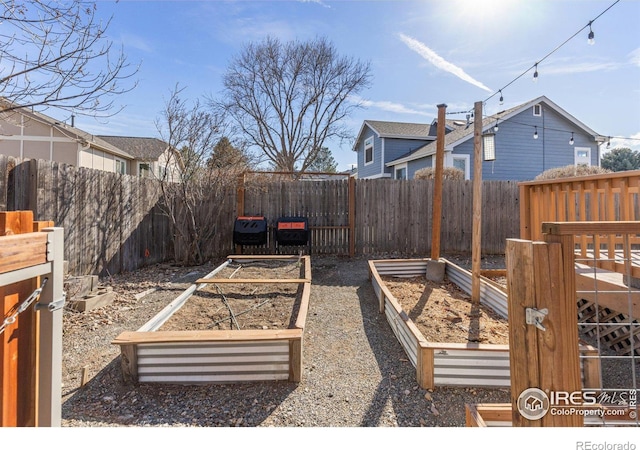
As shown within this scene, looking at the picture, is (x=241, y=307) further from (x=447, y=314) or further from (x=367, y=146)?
(x=367, y=146)

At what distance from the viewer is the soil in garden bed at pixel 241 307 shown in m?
2.84

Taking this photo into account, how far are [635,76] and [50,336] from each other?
8097 millimetres

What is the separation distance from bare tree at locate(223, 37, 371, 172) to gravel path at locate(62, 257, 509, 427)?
12.7 m

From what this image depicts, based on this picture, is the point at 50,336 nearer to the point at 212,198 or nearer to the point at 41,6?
the point at 41,6

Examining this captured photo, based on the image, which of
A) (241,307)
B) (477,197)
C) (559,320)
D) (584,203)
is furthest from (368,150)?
(559,320)

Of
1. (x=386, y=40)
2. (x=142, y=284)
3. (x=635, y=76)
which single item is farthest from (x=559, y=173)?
(x=142, y=284)

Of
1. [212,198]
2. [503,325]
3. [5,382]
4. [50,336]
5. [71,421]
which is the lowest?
[71,421]

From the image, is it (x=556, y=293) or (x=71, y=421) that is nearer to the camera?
(x=556, y=293)

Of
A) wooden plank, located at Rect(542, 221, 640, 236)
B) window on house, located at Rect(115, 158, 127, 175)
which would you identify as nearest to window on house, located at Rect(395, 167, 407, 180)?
wooden plank, located at Rect(542, 221, 640, 236)

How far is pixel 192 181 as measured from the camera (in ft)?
20.1

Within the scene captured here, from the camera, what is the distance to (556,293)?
0.99m

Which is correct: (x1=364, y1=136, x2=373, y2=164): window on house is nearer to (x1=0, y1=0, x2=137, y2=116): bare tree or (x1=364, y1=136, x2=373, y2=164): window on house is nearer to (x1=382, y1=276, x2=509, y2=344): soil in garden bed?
Answer: (x1=382, y1=276, x2=509, y2=344): soil in garden bed

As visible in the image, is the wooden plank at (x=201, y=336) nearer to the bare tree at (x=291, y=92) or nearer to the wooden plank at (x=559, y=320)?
the wooden plank at (x=559, y=320)

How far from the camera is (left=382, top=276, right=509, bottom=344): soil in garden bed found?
264 centimetres
